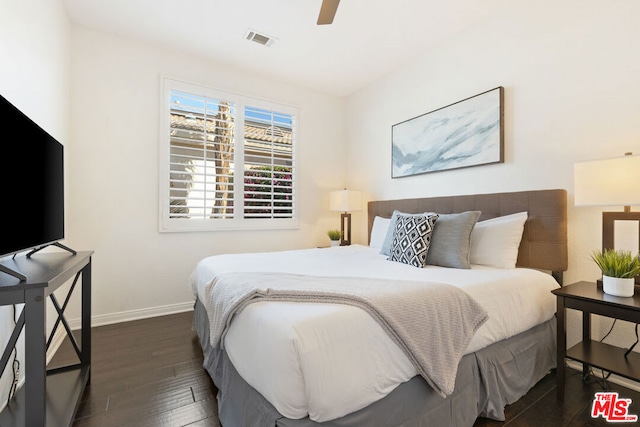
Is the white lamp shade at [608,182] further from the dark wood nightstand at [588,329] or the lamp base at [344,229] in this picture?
the lamp base at [344,229]

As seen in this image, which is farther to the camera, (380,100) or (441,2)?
(380,100)

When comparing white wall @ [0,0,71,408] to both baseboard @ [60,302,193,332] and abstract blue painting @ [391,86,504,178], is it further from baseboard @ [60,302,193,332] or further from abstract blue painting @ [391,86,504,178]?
abstract blue painting @ [391,86,504,178]

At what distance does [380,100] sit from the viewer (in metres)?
3.86

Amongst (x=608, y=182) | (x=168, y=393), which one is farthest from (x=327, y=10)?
(x=168, y=393)

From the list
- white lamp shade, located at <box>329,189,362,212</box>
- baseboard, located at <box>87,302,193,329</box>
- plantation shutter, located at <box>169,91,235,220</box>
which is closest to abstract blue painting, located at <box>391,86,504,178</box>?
white lamp shade, located at <box>329,189,362,212</box>

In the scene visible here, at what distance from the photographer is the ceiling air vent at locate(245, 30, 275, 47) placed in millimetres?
2943

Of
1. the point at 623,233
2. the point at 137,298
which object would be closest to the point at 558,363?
the point at 623,233

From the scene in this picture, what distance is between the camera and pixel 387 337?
4.04ft

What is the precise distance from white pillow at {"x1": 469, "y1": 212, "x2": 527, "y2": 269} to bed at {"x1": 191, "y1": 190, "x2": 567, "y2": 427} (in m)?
0.01

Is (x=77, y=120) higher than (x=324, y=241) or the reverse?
higher

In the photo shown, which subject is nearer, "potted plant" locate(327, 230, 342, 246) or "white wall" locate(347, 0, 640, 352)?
"white wall" locate(347, 0, 640, 352)

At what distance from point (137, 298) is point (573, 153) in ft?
13.3

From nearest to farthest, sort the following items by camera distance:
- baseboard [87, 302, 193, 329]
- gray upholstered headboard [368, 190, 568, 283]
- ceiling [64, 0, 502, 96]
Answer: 1. gray upholstered headboard [368, 190, 568, 283]
2. ceiling [64, 0, 502, 96]
3. baseboard [87, 302, 193, 329]

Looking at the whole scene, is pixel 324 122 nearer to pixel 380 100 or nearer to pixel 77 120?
pixel 380 100
